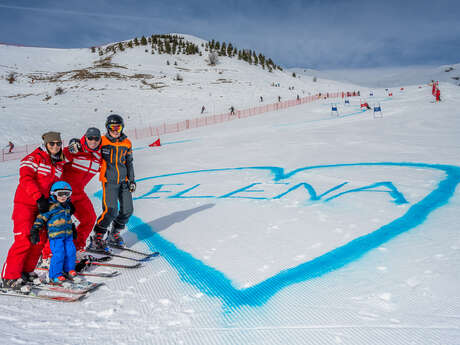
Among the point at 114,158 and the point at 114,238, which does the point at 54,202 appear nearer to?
the point at 114,158

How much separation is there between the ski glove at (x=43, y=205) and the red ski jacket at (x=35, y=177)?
36 mm

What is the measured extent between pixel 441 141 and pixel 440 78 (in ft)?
412

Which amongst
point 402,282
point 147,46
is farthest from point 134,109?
point 147,46

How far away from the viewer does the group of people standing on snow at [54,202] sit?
9.84 ft

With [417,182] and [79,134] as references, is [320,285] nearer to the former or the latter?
[417,182]

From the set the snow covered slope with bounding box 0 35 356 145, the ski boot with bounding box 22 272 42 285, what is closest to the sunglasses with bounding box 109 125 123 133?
the ski boot with bounding box 22 272 42 285

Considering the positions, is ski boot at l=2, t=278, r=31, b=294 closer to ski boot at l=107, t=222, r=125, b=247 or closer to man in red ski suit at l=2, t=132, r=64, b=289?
man in red ski suit at l=2, t=132, r=64, b=289

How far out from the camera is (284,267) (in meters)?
3.36

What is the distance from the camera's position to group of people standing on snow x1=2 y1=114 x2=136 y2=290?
2998 mm

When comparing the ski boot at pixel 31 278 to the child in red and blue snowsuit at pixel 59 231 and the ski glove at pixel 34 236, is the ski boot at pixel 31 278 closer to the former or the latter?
the child in red and blue snowsuit at pixel 59 231

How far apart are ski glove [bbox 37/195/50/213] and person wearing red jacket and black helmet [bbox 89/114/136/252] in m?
0.76

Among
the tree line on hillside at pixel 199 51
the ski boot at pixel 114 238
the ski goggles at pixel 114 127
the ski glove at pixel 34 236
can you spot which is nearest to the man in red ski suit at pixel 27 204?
the ski glove at pixel 34 236

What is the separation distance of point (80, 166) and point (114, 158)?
365 millimetres

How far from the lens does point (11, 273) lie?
3.02 meters
